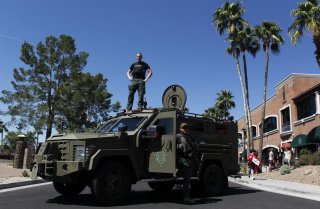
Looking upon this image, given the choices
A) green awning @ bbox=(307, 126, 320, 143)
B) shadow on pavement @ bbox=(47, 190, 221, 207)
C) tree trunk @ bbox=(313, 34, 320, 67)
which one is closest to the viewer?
shadow on pavement @ bbox=(47, 190, 221, 207)

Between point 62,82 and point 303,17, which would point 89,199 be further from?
point 62,82

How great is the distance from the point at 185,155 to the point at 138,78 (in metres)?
3.61

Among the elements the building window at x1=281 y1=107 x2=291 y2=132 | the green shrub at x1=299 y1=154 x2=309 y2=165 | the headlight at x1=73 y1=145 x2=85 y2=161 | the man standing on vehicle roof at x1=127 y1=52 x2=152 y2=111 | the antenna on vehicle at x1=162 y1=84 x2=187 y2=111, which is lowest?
the headlight at x1=73 y1=145 x2=85 y2=161

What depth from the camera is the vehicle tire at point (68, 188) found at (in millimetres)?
10344

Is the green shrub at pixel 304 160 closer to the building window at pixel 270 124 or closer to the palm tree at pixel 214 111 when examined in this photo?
the building window at pixel 270 124

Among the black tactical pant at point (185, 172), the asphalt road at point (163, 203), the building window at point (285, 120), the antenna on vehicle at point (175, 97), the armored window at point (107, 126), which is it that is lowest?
the asphalt road at point (163, 203)

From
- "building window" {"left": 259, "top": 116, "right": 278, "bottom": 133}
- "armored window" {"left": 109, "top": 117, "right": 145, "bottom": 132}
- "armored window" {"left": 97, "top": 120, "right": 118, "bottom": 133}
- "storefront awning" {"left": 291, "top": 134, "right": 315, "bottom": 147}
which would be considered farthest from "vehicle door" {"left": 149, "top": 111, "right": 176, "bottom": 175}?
"building window" {"left": 259, "top": 116, "right": 278, "bottom": 133}

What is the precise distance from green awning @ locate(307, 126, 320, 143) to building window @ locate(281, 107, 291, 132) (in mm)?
8459

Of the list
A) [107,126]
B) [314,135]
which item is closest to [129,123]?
[107,126]

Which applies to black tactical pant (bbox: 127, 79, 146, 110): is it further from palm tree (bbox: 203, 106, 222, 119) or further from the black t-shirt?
palm tree (bbox: 203, 106, 222, 119)

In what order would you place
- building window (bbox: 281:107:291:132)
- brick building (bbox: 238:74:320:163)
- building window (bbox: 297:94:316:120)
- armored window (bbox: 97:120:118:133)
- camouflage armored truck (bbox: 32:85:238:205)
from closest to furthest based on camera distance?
camouflage armored truck (bbox: 32:85:238:205)
armored window (bbox: 97:120:118:133)
brick building (bbox: 238:74:320:163)
building window (bbox: 297:94:316:120)
building window (bbox: 281:107:291:132)

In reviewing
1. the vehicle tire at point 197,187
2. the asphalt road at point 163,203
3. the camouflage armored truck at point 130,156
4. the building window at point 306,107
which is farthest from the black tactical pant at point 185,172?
the building window at point 306,107

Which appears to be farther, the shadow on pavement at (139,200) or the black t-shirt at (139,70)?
the black t-shirt at (139,70)

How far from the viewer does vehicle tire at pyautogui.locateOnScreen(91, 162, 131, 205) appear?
346 inches
